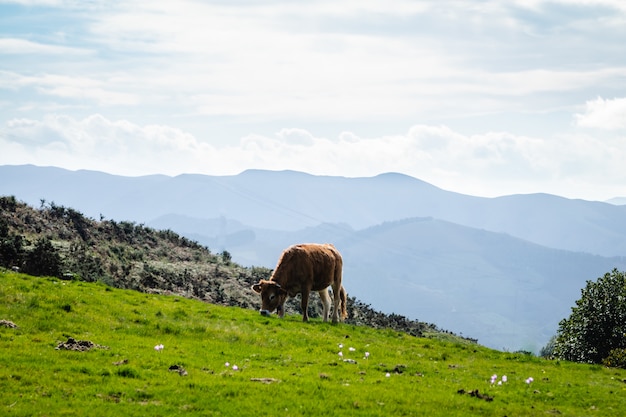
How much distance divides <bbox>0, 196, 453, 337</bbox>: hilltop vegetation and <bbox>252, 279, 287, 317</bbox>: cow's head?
9.47 m

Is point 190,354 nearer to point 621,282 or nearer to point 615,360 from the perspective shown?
point 615,360

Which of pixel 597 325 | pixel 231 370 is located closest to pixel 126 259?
pixel 231 370

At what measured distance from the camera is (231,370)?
52.7ft

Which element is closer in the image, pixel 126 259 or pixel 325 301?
pixel 325 301

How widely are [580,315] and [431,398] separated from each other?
34.1 meters

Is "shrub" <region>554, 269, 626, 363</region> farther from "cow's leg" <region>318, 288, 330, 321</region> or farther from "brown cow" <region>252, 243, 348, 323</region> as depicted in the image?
"brown cow" <region>252, 243, 348, 323</region>

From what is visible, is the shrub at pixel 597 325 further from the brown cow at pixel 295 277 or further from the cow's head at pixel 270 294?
the cow's head at pixel 270 294

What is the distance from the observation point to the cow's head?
27.3m

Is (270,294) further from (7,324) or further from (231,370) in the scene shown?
(7,324)

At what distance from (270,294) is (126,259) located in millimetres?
17604

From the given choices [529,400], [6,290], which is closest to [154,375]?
[6,290]

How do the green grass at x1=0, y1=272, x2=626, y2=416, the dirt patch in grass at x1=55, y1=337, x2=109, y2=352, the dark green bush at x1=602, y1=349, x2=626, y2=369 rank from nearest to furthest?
1. the green grass at x1=0, y1=272, x2=626, y2=416
2. the dirt patch in grass at x1=55, y1=337, x2=109, y2=352
3. the dark green bush at x1=602, y1=349, x2=626, y2=369

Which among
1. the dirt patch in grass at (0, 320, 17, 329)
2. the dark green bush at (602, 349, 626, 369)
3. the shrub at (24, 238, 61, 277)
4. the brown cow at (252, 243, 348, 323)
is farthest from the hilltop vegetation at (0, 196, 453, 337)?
the dirt patch in grass at (0, 320, 17, 329)

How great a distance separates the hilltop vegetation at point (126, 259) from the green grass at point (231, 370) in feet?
29.1
